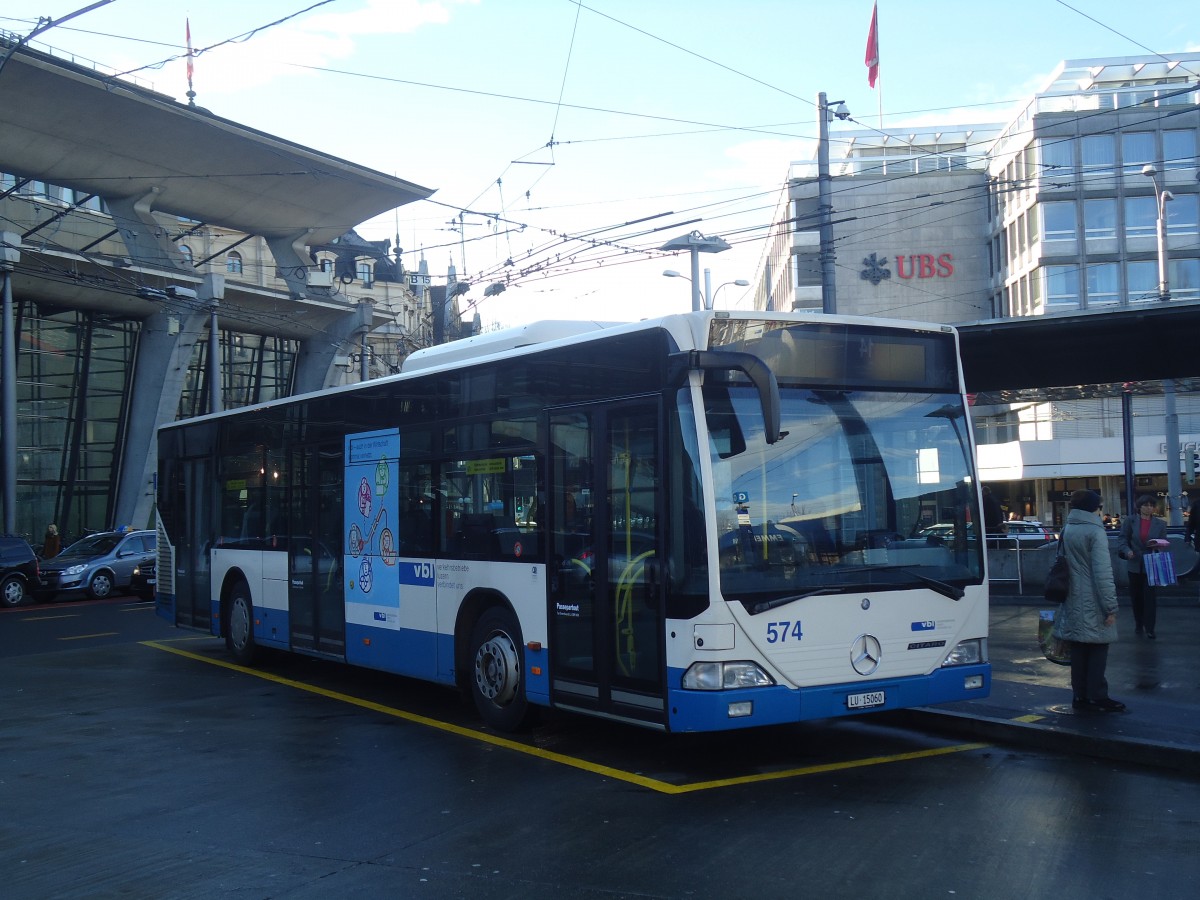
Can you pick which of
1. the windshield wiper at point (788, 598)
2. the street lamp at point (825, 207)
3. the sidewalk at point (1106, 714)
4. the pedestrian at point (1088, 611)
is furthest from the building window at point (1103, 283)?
the windshield wiper at point (788, 598)

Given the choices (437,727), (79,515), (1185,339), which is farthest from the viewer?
(79,515)

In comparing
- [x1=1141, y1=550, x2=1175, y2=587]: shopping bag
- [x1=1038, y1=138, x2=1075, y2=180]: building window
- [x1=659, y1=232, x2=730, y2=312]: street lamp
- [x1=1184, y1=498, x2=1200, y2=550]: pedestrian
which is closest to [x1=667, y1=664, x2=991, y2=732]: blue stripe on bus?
[x1=1141, y1=550, x2=1175, y2=587]: shopping bag

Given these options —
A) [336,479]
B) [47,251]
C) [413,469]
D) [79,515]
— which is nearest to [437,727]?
[413,469]

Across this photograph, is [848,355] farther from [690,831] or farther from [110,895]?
[110,895]

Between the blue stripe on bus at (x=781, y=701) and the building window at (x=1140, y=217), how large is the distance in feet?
Answer: 168

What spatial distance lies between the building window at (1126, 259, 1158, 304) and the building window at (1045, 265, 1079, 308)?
2.20m

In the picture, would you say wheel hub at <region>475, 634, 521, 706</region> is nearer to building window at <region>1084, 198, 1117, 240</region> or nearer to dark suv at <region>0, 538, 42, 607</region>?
dark suv at <region>0, 538, 42, 607</region>

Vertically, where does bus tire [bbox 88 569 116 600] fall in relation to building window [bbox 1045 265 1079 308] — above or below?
below

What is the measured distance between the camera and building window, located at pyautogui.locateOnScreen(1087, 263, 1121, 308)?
53.9m

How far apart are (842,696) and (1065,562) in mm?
2490

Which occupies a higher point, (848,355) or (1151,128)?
(1151,128)

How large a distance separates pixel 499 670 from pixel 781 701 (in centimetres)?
272

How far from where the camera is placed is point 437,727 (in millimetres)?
10227

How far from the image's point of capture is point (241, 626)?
14.7 m
